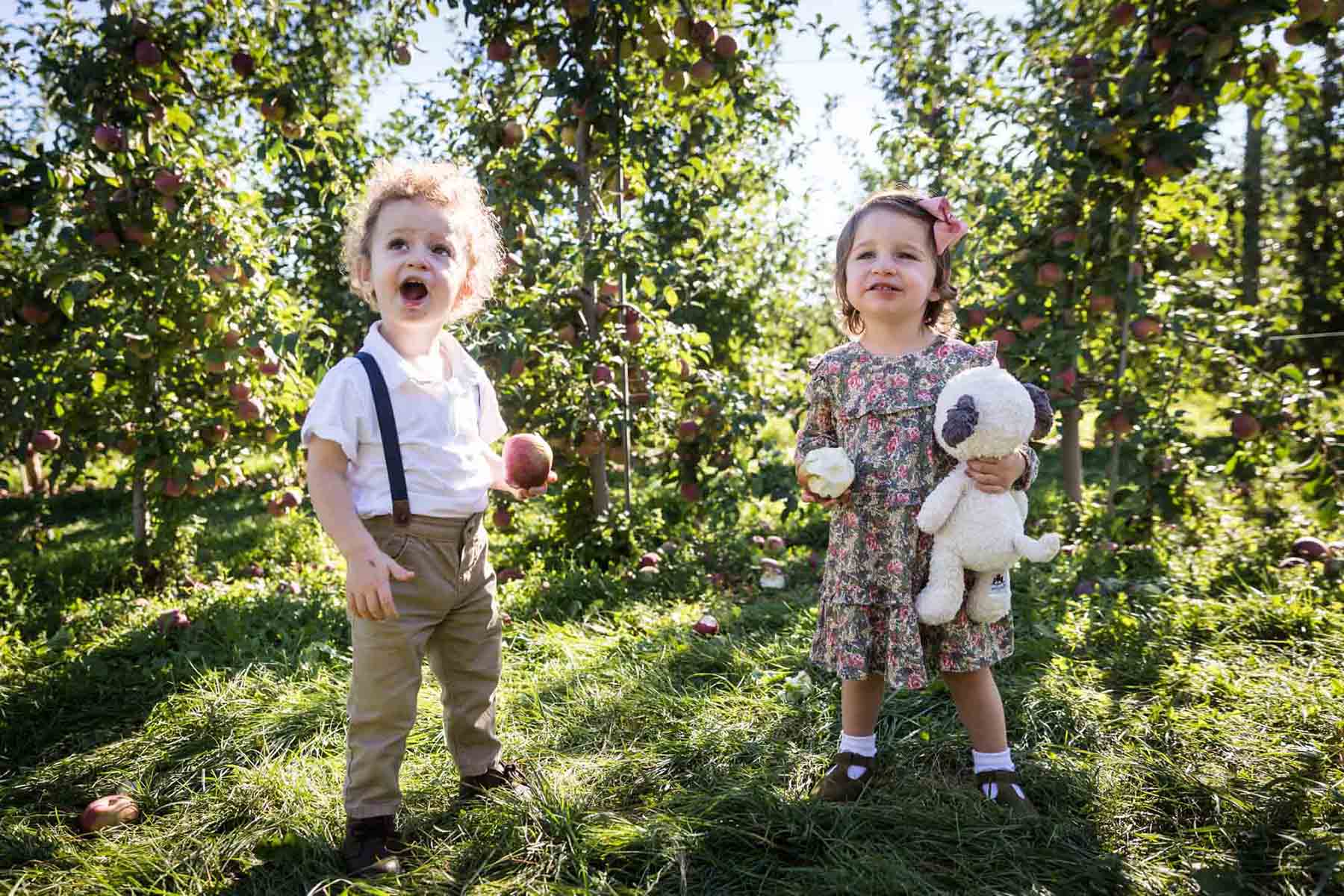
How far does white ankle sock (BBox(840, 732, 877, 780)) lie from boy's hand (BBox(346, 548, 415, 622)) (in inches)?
39.8

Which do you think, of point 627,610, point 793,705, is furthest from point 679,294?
point 793,705

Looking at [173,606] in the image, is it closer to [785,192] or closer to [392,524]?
[392,524]

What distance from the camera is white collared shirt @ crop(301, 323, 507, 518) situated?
5.20 feet

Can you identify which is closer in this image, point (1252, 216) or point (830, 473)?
point (830, 473)

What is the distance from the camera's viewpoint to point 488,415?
193 cm

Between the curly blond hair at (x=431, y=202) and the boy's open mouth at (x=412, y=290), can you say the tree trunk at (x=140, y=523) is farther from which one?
the boy's open mouth at (x=412, y=290)

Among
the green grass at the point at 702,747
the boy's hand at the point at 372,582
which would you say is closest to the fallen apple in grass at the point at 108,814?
the green grass at the point at 702,747

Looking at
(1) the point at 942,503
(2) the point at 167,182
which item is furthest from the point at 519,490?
(2) the point at 167,182

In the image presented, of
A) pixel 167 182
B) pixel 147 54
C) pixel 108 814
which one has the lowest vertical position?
pixel 108 814

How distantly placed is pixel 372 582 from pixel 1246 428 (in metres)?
3.15

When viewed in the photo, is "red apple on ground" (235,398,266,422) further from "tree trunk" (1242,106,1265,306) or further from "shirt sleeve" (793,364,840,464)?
"tree trunk" (1242,106,1265,306)

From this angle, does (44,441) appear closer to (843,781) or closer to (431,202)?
(431,202)

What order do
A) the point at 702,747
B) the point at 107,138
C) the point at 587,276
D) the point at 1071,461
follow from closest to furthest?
1. the point at 702,747
2. the point at 107,138
3. the point at 587,276
4. the point at 1071,461

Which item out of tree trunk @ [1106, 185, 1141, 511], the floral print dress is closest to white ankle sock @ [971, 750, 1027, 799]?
the floral print dress
